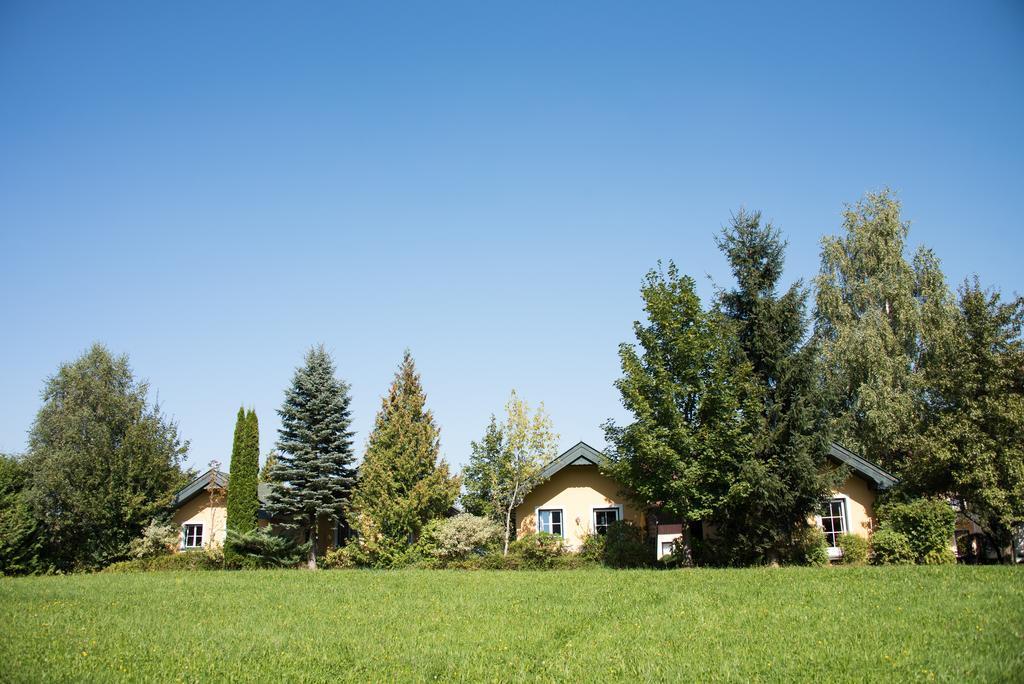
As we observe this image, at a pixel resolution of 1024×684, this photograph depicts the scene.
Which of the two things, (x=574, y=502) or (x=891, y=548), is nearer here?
(x=891, y=548)

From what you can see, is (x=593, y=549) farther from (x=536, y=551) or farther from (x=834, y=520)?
(x=834, y=520)

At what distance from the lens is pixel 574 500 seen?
2908 centimetres

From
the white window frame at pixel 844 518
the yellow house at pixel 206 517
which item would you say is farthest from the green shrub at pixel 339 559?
the white window frame at pixel 844 518

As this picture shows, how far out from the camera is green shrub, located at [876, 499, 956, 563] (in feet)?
72.6

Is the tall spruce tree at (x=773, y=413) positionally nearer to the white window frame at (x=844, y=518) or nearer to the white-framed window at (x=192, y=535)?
the white window frame at (x=844, y=518)

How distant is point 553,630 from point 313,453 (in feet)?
A: 65.3

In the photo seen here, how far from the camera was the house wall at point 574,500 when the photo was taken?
2869cm

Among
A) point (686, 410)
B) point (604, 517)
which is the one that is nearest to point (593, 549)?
point (604, 517)

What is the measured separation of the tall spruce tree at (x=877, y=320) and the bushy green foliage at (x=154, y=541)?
2871 cm

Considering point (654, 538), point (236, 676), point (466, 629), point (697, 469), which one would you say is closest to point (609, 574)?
point (697, 469)

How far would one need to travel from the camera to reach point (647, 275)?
24578 millimetres

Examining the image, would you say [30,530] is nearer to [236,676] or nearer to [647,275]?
[236,676]

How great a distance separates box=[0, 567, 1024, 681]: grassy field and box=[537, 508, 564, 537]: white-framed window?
985cm

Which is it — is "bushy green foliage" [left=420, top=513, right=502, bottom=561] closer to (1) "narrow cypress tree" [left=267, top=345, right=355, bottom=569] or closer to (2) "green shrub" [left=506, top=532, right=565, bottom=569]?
(2) "green shrub" [left=506, top=532, right=565, bottom=569]
